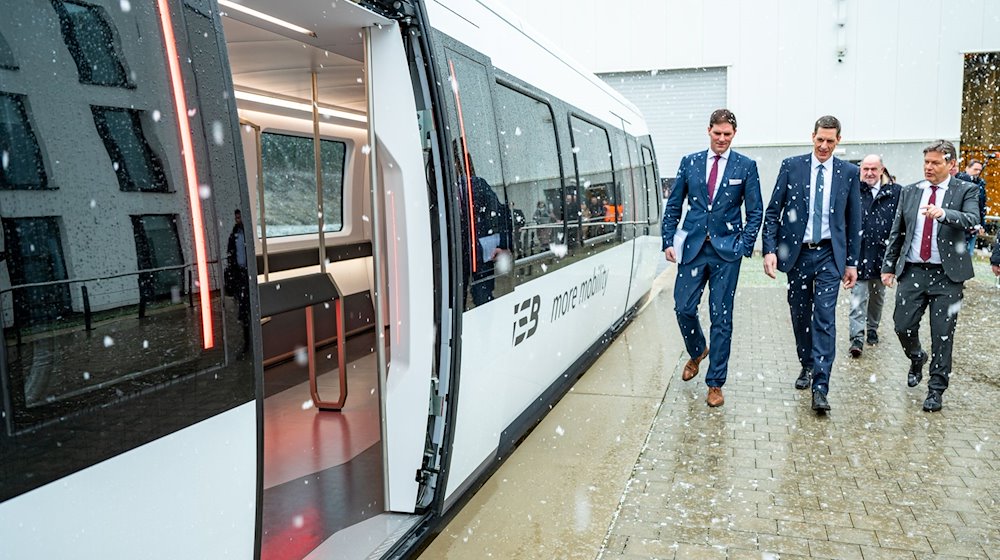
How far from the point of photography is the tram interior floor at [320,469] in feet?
11.9

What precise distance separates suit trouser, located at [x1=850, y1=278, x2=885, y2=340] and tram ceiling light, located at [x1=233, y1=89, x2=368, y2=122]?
17.0 feet

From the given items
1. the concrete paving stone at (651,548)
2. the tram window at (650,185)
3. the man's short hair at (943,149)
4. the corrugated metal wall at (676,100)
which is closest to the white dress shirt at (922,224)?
the man's short hair at (943,149)

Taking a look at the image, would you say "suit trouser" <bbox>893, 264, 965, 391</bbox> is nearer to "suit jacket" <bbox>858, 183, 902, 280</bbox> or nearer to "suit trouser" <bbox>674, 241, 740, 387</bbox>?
"suit trouser" <bbox>674, 241, 740, 387</bbox>

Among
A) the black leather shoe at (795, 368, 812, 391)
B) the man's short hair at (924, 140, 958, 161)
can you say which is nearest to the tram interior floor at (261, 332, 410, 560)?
the black leather shoe at (795, 368, 812, 391)

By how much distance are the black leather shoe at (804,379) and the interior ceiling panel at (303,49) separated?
14.1 feet

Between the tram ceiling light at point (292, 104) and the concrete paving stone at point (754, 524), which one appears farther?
the tram ceiling light at point (292, 104)

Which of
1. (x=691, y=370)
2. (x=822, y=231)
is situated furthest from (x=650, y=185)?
(x=822, y=231)

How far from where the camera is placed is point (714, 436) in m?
5.27

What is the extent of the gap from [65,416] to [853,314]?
7634 mm

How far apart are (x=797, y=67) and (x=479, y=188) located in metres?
17.8

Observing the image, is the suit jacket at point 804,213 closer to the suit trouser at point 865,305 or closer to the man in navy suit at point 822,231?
the man in navy suit at point 822,231

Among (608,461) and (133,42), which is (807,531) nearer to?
(608,461)

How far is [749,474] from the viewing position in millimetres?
4578

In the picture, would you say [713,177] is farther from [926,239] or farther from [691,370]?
[691,370]
